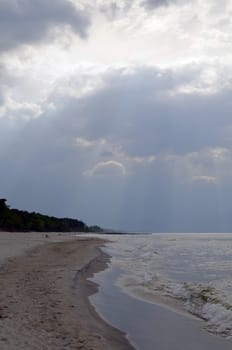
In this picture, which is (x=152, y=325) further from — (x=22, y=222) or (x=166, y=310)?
(x=22, y=222)

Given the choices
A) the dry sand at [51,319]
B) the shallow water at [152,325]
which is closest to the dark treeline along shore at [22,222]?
the dry sand at [51,319]

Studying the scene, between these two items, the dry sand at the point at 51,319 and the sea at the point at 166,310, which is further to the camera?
the sea at the point at 166,310

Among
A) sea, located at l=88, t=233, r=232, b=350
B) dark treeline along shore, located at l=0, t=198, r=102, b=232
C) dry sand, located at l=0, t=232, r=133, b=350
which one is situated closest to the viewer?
dry sand, located at l=0, t=232, r=133, b=350

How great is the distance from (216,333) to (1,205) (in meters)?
120

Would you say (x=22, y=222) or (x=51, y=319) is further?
(x=22, y=222)

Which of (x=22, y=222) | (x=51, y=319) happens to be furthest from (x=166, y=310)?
(x=22, y=222)

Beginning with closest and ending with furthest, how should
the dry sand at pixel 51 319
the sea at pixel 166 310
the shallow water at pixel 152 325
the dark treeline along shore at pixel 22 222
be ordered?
the dry sand at pixel 51 319 → the shallow water at pixel 152 325 → the sea at pixel 166 310 → the dark treeline along shore at pixel 22 222

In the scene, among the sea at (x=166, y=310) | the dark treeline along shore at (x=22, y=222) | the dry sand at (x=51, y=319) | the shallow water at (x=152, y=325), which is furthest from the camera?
the dark treeline along shore at (x=22, y=222)

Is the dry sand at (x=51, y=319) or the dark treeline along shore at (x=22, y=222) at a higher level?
the dark treeline along shore at (x=22, y=222)

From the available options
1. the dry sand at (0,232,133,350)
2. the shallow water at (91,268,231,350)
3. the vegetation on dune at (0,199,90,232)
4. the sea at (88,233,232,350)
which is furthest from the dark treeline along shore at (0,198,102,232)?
the shallow water at (91,268,231,350)

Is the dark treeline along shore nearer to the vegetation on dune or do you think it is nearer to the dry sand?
the vegetation on dune

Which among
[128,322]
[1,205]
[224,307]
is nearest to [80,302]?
[128,322]

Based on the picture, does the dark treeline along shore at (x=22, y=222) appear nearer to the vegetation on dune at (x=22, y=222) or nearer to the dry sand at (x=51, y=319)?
the vegetation on dune at (x=22, y=222)

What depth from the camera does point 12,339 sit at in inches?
378
